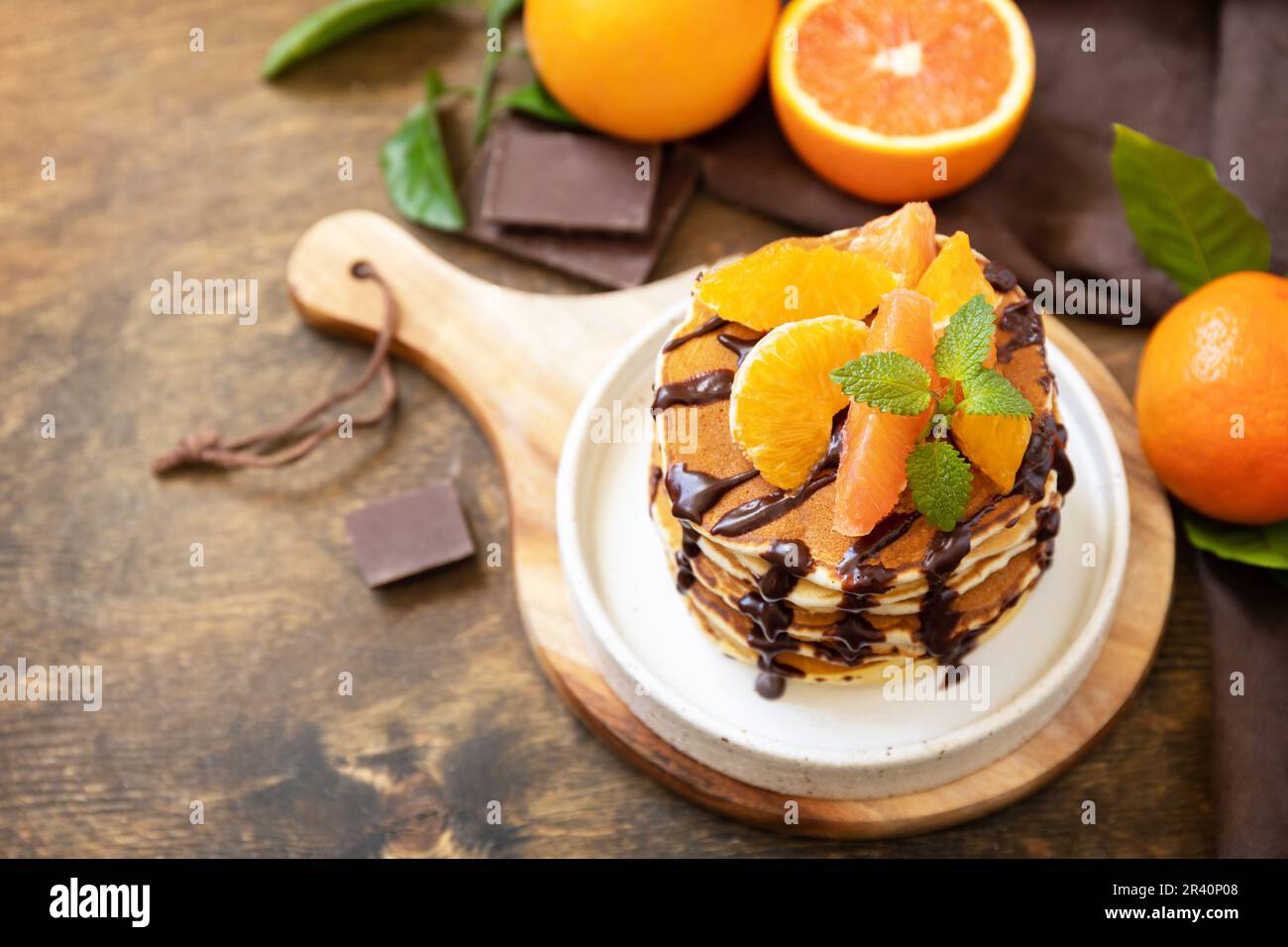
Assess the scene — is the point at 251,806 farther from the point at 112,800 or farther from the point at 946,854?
the point at 946,854

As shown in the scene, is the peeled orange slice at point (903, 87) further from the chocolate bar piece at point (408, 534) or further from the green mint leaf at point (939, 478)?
the chocolate bar piece at point (408, 534)

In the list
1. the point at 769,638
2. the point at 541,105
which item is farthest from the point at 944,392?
the point at 541,105

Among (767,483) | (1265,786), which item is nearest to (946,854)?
(1265,786)

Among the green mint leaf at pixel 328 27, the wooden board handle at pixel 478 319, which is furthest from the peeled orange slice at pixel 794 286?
the green mint leaf at pixel 328 27

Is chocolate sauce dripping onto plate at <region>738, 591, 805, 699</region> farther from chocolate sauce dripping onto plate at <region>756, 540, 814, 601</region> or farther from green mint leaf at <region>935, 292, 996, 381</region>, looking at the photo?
green mint leaf at <region>935, 292, 996, 381</region>

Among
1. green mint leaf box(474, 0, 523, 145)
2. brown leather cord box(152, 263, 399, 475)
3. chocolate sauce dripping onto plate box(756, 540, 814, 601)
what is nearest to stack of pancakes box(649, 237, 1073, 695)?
chocolate sauce dripping onto plate box(756, 540, 814, 601)

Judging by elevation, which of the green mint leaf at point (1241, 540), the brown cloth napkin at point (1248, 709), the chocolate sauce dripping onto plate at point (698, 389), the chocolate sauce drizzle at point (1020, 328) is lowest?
the brown cloth napkin at point (1248, 709)
